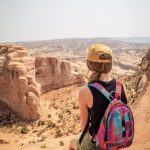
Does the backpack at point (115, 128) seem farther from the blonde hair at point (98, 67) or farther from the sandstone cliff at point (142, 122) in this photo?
the sandstone cliff at point (142, 122)

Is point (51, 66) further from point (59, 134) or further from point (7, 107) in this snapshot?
point (59, 134)

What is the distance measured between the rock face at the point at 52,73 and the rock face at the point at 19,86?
23.8 feet

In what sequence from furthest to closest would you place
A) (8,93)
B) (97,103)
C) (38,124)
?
(8,93)
(38,124)
(97,103)

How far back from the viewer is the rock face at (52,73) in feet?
112

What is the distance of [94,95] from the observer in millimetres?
3404

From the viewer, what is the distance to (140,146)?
293 inches

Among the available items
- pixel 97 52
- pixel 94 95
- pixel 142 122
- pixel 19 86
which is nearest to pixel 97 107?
pixel 94 95

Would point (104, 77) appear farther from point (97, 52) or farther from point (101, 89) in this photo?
point (97, 52)

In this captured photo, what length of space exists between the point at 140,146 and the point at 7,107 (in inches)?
790

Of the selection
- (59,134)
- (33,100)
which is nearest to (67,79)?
(33,100)

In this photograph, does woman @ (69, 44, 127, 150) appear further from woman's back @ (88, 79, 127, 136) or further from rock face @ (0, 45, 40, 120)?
rock face @ (0, 45, 40, 120)

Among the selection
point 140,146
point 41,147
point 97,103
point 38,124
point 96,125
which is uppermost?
point 97,103

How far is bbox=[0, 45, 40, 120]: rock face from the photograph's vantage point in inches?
963

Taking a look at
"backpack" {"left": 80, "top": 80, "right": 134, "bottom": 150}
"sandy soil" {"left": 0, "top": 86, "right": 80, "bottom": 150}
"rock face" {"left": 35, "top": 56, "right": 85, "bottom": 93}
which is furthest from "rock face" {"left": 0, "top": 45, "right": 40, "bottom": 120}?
"backpack" {"left": 80, "top": 80, "right": 134, "bottom": 150}
